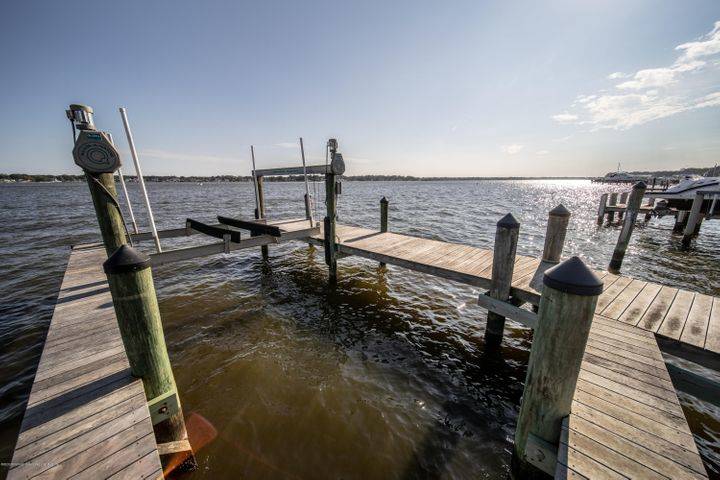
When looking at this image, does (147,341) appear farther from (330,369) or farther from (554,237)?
(554,237)

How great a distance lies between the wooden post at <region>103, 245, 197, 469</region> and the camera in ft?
8.89

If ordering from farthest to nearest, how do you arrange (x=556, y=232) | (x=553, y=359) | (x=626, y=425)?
(x=556, y=232)
(x=626, y=425)
(x=553, y=359)

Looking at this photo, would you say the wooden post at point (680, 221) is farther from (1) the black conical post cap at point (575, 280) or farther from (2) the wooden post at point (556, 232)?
(1) the black conical post cap at point (575, 280)

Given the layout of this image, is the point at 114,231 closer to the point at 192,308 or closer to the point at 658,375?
the point at 192,308

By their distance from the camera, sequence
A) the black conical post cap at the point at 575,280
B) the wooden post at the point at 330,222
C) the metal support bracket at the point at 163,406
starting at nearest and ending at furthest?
1. the black conical post cap at the point at 575,280
2. the metal support bracket at the point at 163,406
3. the wooden post at the point at 330,222

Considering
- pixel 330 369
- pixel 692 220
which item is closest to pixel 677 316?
pixel 330 369

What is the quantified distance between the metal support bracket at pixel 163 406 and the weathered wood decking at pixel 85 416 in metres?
0.21

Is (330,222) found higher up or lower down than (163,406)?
higher up

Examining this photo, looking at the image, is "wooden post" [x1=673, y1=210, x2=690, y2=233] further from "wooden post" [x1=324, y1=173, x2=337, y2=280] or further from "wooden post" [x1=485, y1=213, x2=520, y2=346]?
"wooden post" [x1=324, y1=173, x2=337, y2=280]

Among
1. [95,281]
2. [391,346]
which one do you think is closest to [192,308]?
[95,281]

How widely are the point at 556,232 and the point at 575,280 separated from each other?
446cm

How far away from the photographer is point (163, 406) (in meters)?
3.11

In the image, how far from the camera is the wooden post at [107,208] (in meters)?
3.81

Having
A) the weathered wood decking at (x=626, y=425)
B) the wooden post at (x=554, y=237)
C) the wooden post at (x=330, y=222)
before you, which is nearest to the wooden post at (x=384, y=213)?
the wooden post at (x=330, y=222)
